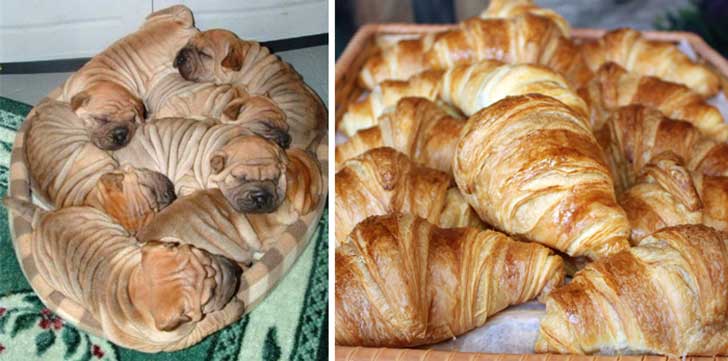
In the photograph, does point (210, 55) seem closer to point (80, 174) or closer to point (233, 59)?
point (233, 59)

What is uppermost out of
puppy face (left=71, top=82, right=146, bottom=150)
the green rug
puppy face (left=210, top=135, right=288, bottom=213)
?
puppy face (left=71, top=82, right=146, bottom=150)

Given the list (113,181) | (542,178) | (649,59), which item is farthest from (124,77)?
(649,59)

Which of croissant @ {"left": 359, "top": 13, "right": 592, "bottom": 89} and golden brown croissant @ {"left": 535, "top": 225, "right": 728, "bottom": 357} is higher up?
croissant @ {"left": 359, "top": 13, "right": 592, "bottom": 89}

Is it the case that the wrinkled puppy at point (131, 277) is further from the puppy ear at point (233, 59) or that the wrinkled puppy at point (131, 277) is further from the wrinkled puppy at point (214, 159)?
the puppy ear at point (233, 59)

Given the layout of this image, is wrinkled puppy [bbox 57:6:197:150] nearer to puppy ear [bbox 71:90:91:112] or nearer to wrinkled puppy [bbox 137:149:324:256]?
puppy ear [bbox 71:90:91:112]

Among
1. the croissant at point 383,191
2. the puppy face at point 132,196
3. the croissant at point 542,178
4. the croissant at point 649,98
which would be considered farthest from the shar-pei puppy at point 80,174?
the croissant at point 649,98

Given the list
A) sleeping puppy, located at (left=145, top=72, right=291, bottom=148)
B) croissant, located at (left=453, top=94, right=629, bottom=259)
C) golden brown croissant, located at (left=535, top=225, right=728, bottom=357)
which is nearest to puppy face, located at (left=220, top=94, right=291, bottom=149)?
sleeping puppy, located at (left=145, top=72, right=291, bottom=148)
